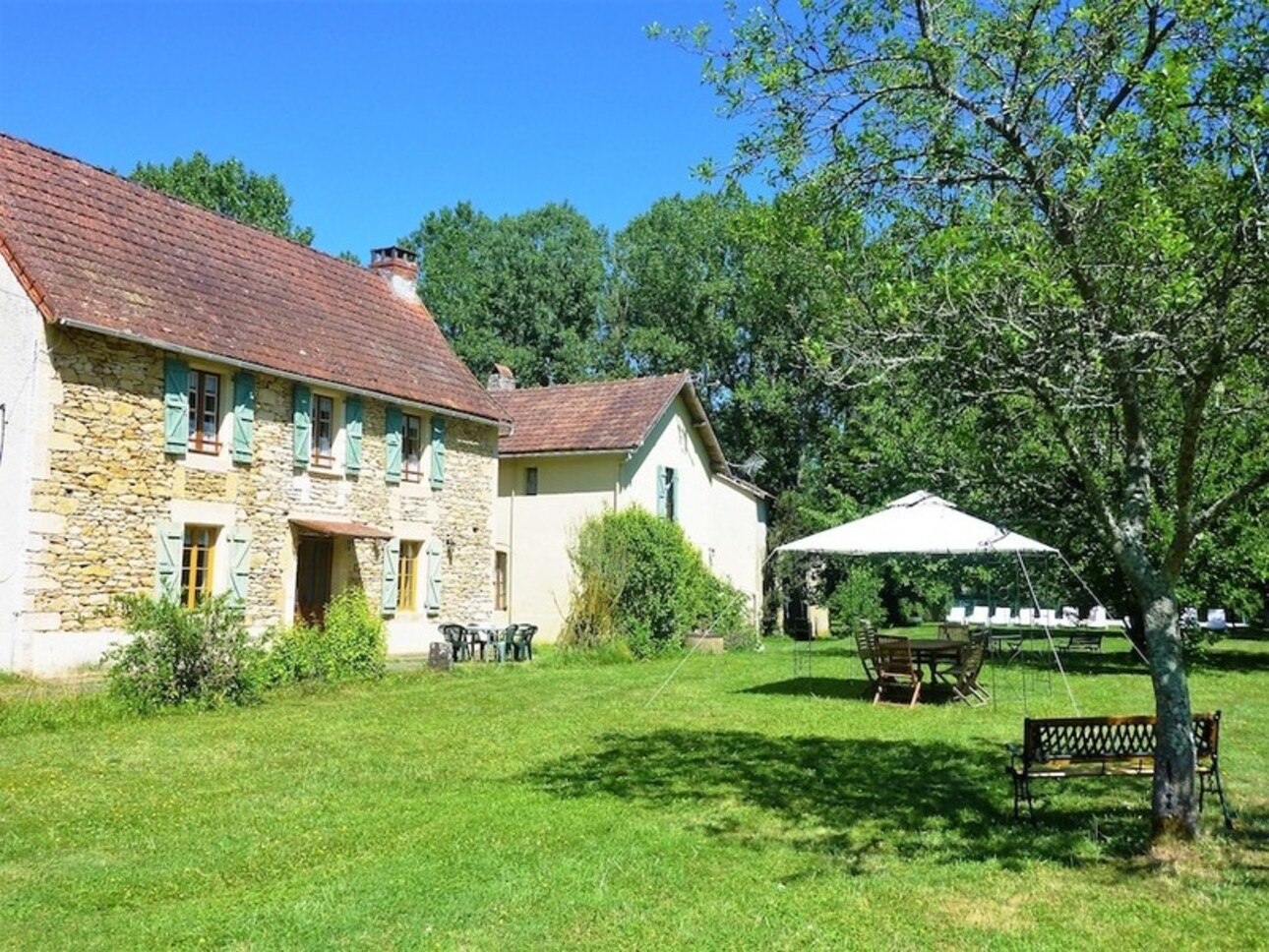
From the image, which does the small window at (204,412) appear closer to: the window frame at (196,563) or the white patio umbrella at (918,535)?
the window frame at (196,563)

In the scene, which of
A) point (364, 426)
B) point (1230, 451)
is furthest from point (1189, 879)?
point (364, 426)

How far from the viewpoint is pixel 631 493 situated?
81.9 ft

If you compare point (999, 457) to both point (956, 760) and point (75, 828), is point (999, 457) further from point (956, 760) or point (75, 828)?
point (75, 828)

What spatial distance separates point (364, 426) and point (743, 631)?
33.1ft

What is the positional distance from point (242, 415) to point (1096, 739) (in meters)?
13.8

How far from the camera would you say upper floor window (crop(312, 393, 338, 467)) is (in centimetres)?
1911

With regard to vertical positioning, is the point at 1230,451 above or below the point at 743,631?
above

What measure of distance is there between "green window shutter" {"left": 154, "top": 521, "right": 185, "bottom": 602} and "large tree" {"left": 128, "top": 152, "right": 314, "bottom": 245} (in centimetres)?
2262

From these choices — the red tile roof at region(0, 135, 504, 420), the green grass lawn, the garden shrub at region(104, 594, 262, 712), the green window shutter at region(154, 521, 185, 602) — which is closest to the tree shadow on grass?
the green grass lawn

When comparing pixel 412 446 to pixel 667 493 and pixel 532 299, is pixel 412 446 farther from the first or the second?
pixel 532 299

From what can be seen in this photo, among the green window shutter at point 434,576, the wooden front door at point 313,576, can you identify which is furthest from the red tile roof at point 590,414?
the wooden front door at point 313,576

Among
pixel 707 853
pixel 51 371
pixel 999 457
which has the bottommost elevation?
pixel 707 853

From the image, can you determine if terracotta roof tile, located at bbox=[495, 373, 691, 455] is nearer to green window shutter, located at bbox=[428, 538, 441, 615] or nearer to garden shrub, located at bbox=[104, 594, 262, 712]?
green window shutter, located at bbox=[428, 538, 441, 615]

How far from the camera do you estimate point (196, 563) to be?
16844mm
